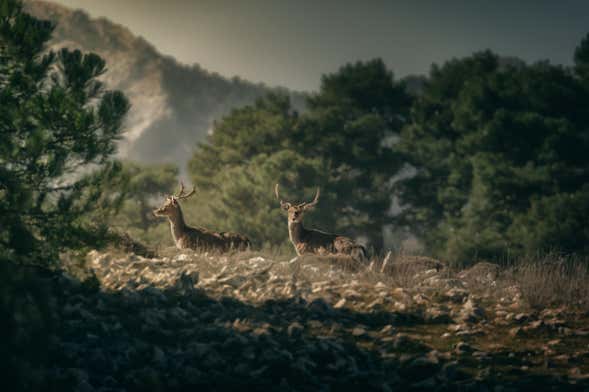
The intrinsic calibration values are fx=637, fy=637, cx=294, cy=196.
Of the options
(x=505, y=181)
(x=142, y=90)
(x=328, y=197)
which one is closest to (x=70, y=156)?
(x=328, y=197)

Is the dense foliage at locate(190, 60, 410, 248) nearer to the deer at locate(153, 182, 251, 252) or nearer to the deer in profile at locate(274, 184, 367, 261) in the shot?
the deer in profile at locate(274, 184, 367, 261)

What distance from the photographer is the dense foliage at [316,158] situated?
25.0 meters

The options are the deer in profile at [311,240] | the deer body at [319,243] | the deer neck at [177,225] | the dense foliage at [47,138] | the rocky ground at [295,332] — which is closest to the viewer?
the rocky ground at [295,332]

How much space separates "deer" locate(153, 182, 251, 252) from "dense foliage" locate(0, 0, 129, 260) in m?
6.09

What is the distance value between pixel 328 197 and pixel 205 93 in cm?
5789

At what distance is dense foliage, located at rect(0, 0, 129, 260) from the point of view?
7.29m

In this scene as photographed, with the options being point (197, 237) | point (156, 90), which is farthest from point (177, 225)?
point (156, 90)

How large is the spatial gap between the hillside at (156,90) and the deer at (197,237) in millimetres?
57924

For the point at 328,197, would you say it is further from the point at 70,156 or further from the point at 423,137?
the point at 70,156

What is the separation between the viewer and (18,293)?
5387mm

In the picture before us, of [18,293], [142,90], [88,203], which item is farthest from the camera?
[142,90]

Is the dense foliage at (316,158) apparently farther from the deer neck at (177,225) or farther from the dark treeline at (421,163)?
the deer neck at (177,225)

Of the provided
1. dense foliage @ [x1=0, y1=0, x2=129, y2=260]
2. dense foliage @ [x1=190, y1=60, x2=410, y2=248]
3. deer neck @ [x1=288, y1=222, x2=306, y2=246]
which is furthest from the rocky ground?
dense foliage @ [x1=190, y1=60, x2=410, y2=248]

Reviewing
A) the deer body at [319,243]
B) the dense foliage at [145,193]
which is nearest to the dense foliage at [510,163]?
the deer body at [319,243]
